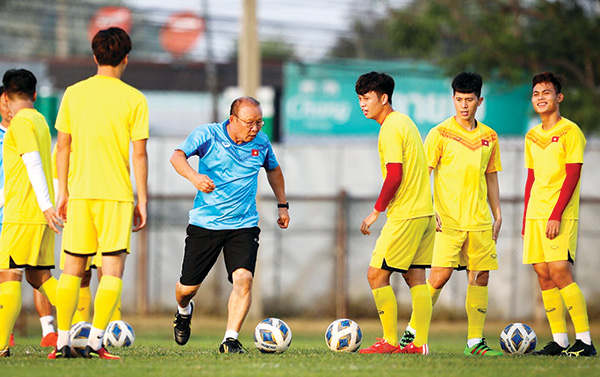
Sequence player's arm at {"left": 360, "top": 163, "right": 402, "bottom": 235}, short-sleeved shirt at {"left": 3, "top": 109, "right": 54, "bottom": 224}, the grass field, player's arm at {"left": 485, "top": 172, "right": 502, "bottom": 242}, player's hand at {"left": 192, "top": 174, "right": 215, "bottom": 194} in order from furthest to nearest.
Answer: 1. player's arm at {"left": 485, "top": 172, "right": 502, "bottom": 242}
2. player's arm at {"left": 360, "top": 163, "right": 402, "bottom": 235}
3. player's hand at {"left": 192, "top": 174, "right": 215, "bottom": 194}
4. short-sleeved shirt at {"left": 3, "top": 109, "right": 54, "bottom": 224}
5. the grass field

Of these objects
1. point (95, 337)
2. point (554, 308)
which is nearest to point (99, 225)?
point (95, 337)

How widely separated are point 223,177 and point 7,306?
6.74ft

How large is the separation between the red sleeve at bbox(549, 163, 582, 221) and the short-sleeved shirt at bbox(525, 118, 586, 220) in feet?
0.29

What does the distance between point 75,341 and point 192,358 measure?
3.17 feet

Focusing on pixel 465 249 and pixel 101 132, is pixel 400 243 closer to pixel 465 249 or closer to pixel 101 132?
pixel 465 249

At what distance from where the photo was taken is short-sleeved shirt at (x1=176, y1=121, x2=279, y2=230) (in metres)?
8.08

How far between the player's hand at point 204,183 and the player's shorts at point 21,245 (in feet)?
4.03

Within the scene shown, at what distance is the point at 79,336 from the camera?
22.3 ft

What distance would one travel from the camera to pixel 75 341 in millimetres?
6750

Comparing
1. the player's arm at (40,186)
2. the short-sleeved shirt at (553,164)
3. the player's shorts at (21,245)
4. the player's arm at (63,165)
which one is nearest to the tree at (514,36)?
the short-sleeved shirt at (553,164)

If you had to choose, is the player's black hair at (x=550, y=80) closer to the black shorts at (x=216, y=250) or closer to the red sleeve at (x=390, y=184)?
the red sleeve at (x=390, y=184)

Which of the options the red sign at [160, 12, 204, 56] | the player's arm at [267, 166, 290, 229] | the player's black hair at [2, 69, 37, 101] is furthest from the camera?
the red sign at [160, 12, 204, 56]

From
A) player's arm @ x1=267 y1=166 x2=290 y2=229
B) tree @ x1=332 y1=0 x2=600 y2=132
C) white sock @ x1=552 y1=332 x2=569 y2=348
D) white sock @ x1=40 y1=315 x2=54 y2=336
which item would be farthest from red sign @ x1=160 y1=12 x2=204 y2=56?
white sock @ x1=552 y1=332 x2=569 y2=348

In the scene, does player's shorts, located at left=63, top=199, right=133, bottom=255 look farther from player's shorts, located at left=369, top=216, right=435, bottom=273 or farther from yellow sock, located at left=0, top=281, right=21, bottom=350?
player's shorts, located at left=369, top=216, right=435, bottom=273
